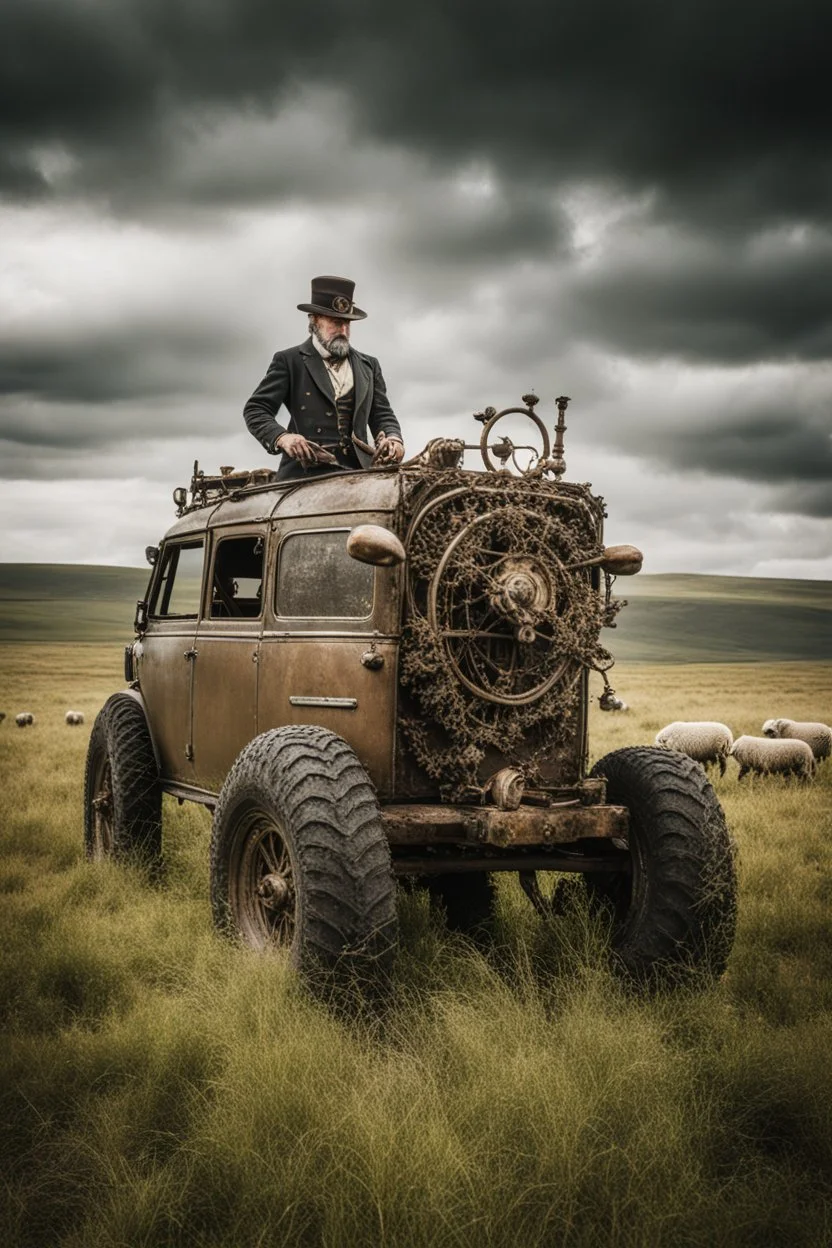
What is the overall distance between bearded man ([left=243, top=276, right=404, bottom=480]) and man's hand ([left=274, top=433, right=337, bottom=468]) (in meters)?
0.28

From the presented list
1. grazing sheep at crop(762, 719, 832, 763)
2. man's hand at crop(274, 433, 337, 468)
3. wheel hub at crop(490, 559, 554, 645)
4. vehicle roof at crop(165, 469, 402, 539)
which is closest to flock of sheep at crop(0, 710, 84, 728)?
grazing sheep at crop(762, 719, 832, 763)

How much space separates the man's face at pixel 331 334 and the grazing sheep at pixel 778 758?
8736mm

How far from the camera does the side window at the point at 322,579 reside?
568 centimetres

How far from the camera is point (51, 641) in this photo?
7088 cm

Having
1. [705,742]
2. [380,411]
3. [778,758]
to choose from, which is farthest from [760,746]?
[380,411]

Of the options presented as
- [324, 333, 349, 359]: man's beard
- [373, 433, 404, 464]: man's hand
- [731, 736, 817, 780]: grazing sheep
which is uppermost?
[324, 333, 349, 359]: man's beard

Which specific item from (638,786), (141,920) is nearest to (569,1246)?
(638,786)

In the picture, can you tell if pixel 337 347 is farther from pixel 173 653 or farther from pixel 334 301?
pixel 173 653

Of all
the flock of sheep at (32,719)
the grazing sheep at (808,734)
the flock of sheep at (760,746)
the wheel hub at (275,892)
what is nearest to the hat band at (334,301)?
the wheel hub at (275,892)

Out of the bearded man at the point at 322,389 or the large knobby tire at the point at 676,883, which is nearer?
the large knobby tire at the point at 676,883

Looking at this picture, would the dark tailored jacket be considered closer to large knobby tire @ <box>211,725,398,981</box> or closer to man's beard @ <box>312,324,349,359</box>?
man's beard @ <box>312,324,349,359</box>

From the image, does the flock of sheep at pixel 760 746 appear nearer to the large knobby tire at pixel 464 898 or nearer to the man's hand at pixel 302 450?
the large knobby tire at pixel 464 898

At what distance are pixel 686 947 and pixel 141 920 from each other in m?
3.33

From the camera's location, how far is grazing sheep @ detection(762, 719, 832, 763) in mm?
15961
